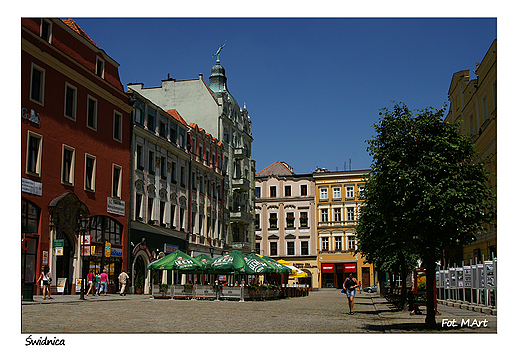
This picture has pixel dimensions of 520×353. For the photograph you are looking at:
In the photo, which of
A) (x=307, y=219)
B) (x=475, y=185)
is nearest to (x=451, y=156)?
(x=475, y=185)

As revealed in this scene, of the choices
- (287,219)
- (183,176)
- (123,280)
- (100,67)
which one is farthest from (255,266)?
(287,219)

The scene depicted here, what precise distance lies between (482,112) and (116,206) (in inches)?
885

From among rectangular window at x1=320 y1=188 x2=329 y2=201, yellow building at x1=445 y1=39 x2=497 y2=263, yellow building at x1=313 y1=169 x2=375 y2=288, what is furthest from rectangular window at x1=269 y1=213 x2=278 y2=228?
yellow building at x1=445 y1=39 x2=497 y2=263

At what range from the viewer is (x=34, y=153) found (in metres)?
27.1

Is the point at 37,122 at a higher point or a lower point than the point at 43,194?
higher

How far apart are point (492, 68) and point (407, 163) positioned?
14409 millimetres

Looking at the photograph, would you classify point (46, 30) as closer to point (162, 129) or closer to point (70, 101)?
point (70, 101)

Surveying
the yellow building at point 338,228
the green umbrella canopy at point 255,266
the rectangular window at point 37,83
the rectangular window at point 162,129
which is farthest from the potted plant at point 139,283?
the yellow building at point 338,228

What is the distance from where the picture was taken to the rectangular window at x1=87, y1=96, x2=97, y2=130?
32.3 m

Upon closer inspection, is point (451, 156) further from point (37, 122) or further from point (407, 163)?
point (37, 122)

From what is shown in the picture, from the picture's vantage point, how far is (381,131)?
15.6 meters

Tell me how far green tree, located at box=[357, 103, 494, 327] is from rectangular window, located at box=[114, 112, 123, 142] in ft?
78.8

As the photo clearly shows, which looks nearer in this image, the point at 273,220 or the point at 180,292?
the point at 180,292

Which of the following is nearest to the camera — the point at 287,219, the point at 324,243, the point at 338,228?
the point at 338,228
